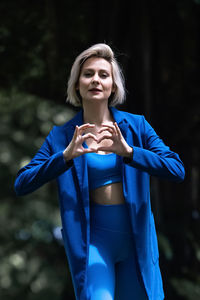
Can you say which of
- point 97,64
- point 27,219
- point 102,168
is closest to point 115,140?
point 102,168

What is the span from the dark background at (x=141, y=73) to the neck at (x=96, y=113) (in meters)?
2.98

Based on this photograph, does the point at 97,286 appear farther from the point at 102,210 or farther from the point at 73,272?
the point at 102,210

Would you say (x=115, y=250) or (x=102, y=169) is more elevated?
(x=102, y=169)

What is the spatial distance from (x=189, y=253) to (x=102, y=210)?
4107 mm

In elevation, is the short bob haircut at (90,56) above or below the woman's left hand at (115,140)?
above

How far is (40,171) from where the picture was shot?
221 centimetres

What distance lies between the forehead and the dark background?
299 centimetres

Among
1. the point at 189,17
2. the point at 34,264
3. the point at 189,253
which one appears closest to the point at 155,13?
the point at 189,17

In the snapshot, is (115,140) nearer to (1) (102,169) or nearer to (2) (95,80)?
(1) (102,169)

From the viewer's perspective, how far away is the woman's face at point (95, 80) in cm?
240

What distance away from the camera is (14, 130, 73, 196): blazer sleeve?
85.4 inches

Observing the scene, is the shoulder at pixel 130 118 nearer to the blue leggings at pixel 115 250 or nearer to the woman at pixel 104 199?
the woman at pixel 104 199

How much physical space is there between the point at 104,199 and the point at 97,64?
0.65 metres

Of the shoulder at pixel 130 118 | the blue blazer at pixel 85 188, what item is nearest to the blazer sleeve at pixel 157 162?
the blue blazer at pixel 85 188
